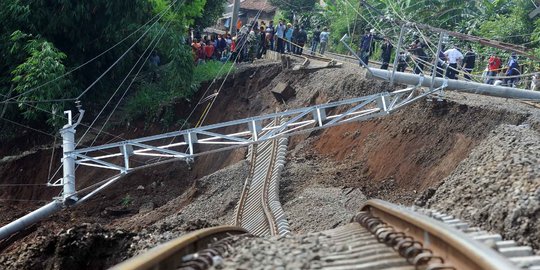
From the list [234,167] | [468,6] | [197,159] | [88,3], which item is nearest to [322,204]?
[234,167]

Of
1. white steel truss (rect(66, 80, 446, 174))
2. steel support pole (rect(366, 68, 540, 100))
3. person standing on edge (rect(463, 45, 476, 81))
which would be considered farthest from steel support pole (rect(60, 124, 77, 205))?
person standing on edge (rect(463, 45, 476, 81))

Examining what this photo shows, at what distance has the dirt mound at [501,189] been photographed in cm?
913

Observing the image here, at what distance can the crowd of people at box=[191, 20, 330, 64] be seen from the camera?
3322 centimetres

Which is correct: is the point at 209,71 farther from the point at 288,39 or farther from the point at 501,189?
the point at 501,189

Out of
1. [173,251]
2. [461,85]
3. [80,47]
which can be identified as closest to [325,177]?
[461,85]

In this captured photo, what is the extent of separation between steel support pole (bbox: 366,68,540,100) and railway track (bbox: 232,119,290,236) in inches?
129

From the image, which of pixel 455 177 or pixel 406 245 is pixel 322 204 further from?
pixel 406 245

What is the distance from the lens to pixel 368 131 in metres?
21.3

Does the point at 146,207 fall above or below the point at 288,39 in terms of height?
below

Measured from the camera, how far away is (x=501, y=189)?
10430 mm

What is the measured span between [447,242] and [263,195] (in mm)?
11258

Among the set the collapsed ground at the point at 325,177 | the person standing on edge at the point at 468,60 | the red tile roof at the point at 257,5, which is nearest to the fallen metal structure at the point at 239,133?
the collapsed ground at the point at 325,177

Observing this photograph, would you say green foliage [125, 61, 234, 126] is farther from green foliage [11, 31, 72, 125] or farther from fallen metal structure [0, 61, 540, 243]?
fallen metal structure [0, 61, 540, 243]

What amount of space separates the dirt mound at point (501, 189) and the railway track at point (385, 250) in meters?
0.49
